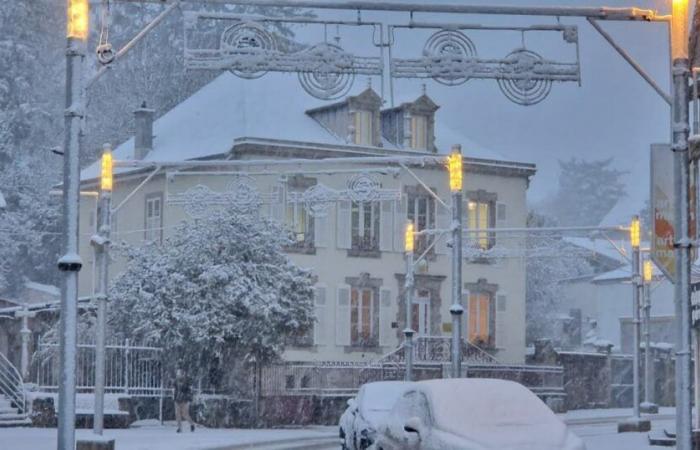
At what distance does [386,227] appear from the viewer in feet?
177

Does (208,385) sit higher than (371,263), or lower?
lower

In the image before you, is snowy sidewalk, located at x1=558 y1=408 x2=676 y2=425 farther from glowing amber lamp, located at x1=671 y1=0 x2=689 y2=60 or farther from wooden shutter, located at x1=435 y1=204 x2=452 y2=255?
glowing amber lamp, located at x1=671 y1=0 x2=689 y2=60

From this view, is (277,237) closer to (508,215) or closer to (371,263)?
(371,263)

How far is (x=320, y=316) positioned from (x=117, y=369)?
12.4 m

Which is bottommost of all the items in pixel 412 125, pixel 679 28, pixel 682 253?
→ pixel 682 253

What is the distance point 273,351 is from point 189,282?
10.7 feet

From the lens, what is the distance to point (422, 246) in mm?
54938

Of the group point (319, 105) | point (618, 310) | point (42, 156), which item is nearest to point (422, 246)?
point (319, 105)

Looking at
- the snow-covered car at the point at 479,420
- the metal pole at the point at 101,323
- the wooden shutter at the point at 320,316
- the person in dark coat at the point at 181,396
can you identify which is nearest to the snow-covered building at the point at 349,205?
the wooden shutter at the point at 320,316

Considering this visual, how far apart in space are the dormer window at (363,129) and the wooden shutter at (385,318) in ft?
18.7

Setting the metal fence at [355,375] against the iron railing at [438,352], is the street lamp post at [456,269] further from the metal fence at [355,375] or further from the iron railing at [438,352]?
the iron railing at [438,352]

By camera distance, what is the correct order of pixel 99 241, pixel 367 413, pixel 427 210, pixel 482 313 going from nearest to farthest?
pixel 367 413, pixel 99 241, pixel 427 210, pixel 482 313

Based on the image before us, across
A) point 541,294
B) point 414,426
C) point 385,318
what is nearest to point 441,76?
point 414,426

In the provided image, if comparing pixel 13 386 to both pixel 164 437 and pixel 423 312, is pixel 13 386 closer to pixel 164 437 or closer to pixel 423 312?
pixel 164 437
